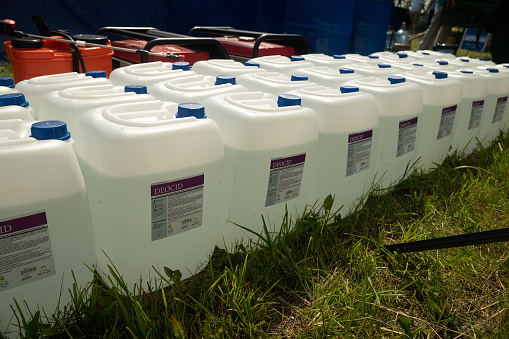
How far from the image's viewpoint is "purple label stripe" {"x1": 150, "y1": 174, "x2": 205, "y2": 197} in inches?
40.6

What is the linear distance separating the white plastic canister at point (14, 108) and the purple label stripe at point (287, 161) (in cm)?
73

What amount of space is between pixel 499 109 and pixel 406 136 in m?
1.05

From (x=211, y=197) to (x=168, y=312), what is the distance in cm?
33

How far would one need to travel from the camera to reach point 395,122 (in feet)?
5.46

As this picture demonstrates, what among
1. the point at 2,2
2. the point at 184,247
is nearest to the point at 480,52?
the point at 2,2

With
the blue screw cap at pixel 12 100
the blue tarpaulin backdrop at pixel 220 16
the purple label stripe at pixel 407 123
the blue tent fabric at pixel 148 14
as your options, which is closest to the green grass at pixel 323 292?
the purple label stripe at pixel 407 123

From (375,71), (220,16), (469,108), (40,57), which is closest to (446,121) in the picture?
(469,108)

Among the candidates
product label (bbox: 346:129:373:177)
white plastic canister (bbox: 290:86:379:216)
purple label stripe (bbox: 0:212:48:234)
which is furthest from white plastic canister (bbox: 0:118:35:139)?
product label (bbox: 346:129:373:177)

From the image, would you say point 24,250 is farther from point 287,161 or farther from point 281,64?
point 281,64

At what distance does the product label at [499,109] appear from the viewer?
235 centimetres

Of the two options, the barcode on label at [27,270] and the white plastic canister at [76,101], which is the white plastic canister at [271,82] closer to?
the white plastic canister at [76,101]

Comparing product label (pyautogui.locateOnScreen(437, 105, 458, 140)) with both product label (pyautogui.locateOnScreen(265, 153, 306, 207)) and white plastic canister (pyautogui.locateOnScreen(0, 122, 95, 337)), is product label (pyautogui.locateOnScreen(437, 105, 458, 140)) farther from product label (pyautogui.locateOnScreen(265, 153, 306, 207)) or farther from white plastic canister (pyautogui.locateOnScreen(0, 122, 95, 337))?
white plastic canister (pyautogui.locateOnScreen(0, 122, 95, 337))

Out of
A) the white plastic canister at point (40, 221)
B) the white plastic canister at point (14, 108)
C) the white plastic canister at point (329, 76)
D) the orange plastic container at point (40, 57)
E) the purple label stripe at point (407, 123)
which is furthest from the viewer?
the orange plastic container at point (40, 57)

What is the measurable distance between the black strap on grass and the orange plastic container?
72.1 inches
